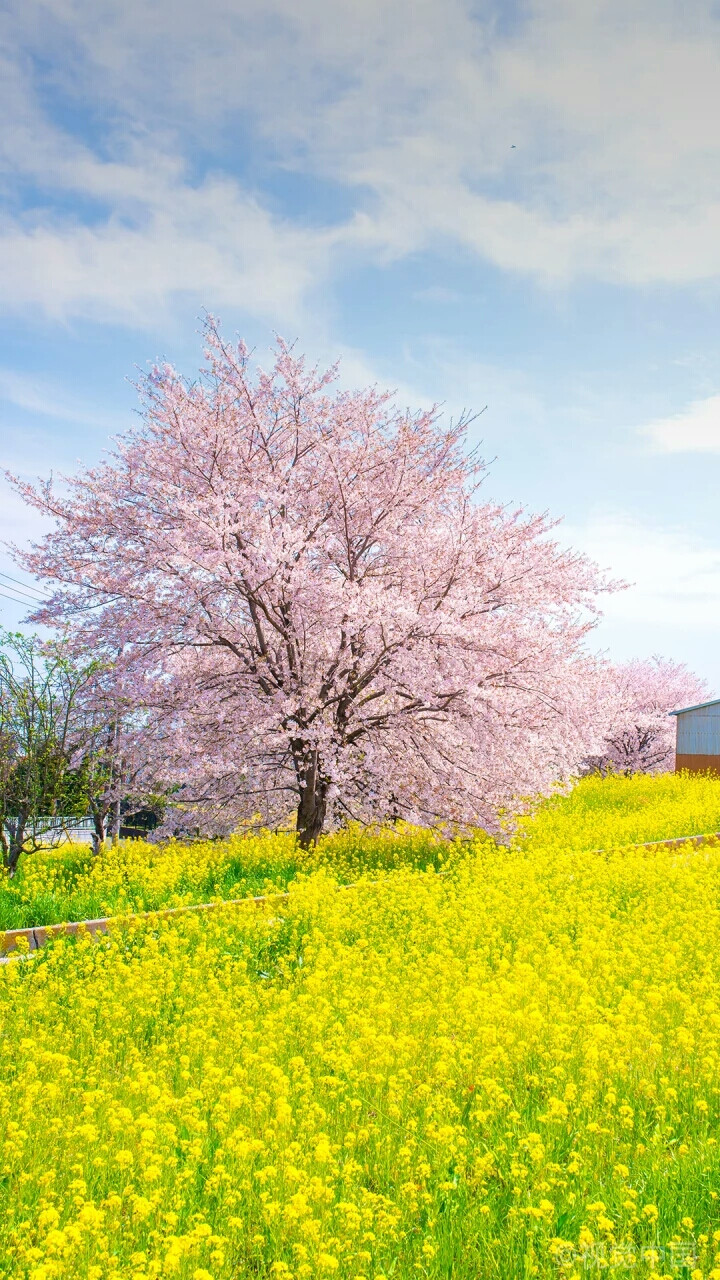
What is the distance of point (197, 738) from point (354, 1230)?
10628mm

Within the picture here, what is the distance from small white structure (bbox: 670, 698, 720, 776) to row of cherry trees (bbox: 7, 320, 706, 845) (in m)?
26.9

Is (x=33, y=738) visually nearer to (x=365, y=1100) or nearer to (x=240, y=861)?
(x=240, y=861)

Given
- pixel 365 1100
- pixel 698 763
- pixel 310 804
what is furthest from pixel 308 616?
pixel 698 763

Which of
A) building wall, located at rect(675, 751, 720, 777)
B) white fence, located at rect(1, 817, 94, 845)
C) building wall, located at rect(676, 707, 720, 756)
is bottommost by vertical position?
white fence, located at rect(1, 817, 94, 845)

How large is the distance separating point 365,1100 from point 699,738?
38.1 meters

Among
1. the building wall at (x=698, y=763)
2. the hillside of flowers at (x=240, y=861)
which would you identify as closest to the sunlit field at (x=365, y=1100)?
the hillside of flowers at (x=240, y=861)

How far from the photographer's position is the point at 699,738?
40.5 m

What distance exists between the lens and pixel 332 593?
13109mm

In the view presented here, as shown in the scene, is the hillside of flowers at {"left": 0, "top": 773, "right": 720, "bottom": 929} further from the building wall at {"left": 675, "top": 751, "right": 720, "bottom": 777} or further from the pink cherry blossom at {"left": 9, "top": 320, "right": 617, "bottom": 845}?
the building wall at {"left": 675, "top": 751, "right": 720, "bottom": 777}

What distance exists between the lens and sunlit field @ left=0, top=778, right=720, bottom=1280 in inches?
158

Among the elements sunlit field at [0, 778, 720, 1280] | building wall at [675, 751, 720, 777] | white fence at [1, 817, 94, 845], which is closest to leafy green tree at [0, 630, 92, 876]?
white fence at [1, 817, 94, 845]

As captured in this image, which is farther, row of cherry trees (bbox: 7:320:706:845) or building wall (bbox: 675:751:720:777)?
building wall (bbox: 675:751:720:777)

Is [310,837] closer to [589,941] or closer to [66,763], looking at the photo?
[66,763]

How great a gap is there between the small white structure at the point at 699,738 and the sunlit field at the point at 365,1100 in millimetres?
32207
